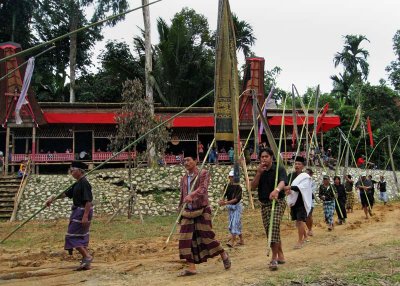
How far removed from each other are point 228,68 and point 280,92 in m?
34.9

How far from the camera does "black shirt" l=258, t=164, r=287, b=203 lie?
6.63m

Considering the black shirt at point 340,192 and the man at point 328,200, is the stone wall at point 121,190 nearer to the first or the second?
the black shirt at point 340,192

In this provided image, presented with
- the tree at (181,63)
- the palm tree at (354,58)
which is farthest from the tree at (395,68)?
the tree at (181,63)

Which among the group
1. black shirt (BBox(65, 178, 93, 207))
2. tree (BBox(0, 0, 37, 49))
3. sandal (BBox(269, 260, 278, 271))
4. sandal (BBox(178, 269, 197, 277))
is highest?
tree (BBox(0, 0, 37, 49))

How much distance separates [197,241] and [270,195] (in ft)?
3.82

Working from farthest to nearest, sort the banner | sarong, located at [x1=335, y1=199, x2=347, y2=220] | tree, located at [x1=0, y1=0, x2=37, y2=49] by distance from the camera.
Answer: tree, located at [x1=0, y1=0, x2=37, y2=49] → sarong, located at [x1=335, y1=199, x2=347, y2=220] → the banner

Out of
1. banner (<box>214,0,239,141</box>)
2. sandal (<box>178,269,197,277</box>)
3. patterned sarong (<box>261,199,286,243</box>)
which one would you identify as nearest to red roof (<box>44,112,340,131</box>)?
banner (<box>214,0,239,141</box>)

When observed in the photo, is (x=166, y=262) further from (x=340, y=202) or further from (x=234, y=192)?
(x=340, y=202)

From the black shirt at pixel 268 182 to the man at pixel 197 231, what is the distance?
80cm

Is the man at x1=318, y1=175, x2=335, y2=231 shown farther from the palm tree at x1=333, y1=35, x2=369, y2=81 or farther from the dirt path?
the palm tree at x1=333, y1=35, x2=369, y2=81

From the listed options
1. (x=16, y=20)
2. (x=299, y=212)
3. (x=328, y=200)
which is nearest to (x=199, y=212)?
(x=299, y=212)

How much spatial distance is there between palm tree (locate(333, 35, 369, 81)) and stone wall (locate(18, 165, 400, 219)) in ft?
79.1

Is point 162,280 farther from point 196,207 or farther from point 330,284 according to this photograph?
point 330,284

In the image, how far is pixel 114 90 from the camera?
31.4 meters
